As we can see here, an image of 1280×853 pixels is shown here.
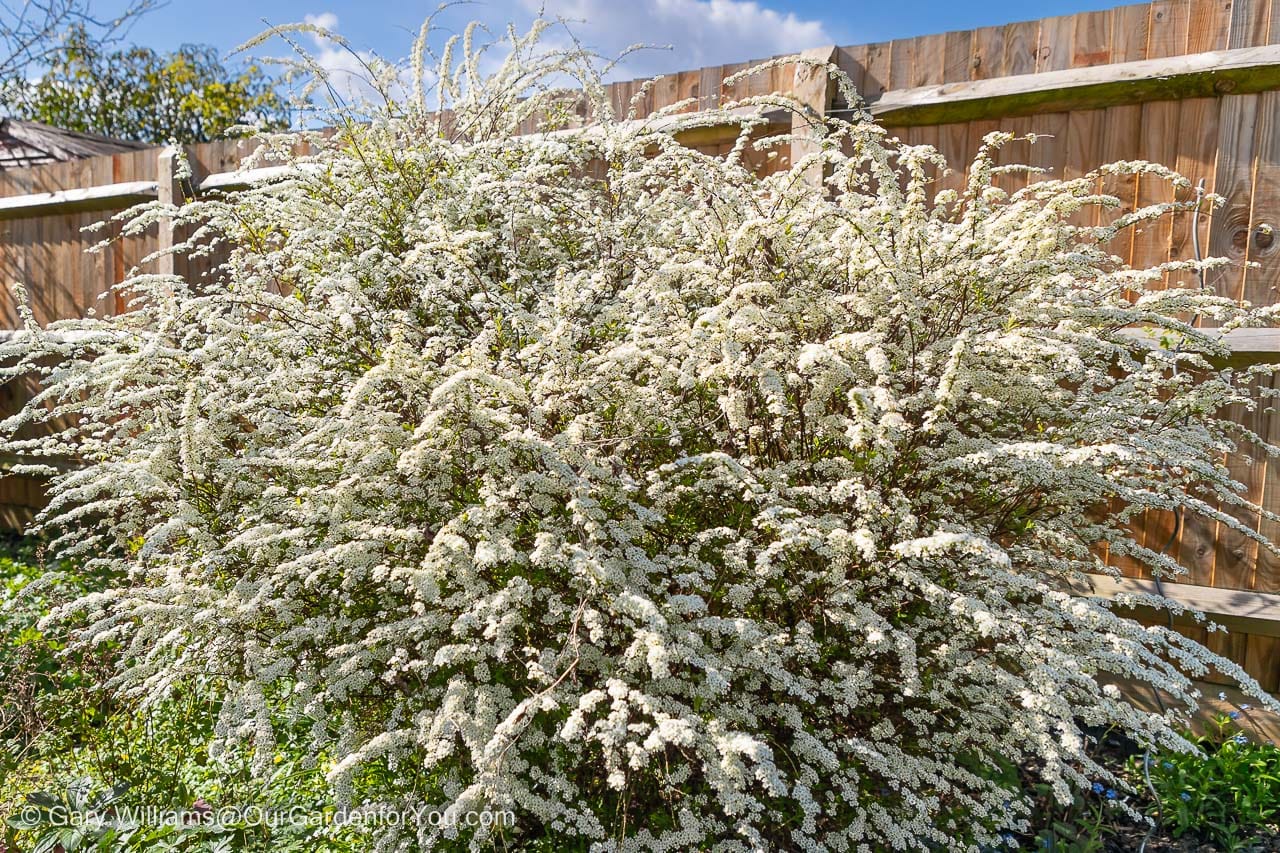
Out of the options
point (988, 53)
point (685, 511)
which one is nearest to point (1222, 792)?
point (685, 511)

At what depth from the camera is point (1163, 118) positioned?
3.48 metres

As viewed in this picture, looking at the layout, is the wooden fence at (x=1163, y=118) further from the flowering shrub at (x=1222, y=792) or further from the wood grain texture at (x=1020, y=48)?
the flowering shrub at (x=1222, y=792)

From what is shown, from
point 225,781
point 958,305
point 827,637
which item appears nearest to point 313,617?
point 225,781

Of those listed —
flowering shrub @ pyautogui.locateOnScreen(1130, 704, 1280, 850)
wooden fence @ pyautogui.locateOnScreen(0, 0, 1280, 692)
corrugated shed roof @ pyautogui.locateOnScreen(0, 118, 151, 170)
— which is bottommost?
flowering shrub @ pyautogui.locateOnScreen(1130, 704, 1280, 850)

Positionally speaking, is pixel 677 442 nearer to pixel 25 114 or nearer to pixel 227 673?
pixel 227 673

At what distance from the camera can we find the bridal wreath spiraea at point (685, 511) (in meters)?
2.10

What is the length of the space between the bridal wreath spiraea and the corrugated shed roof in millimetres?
6763

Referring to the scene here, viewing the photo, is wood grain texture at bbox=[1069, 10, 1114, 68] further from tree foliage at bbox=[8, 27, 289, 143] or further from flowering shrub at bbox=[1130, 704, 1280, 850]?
tree foliage at bbox=[8, 27, 289, 143]

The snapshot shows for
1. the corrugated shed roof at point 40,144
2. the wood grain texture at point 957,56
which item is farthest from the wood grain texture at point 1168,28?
the corrugated shed roof at point 40,144

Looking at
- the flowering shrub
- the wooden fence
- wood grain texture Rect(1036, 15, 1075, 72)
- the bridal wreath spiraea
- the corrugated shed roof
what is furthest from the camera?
the corrugated shed roof

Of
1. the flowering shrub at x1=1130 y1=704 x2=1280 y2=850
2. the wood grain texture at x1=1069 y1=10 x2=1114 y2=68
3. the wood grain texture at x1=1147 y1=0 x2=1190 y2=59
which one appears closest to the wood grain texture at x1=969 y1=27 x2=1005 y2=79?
the wood grain texture at x1=1069 y1=10 x2=1114 y2=68

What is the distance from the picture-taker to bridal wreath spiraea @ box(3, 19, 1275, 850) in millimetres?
2104

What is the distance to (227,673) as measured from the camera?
2.69m

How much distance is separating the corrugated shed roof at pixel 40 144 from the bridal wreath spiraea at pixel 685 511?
266 inches
